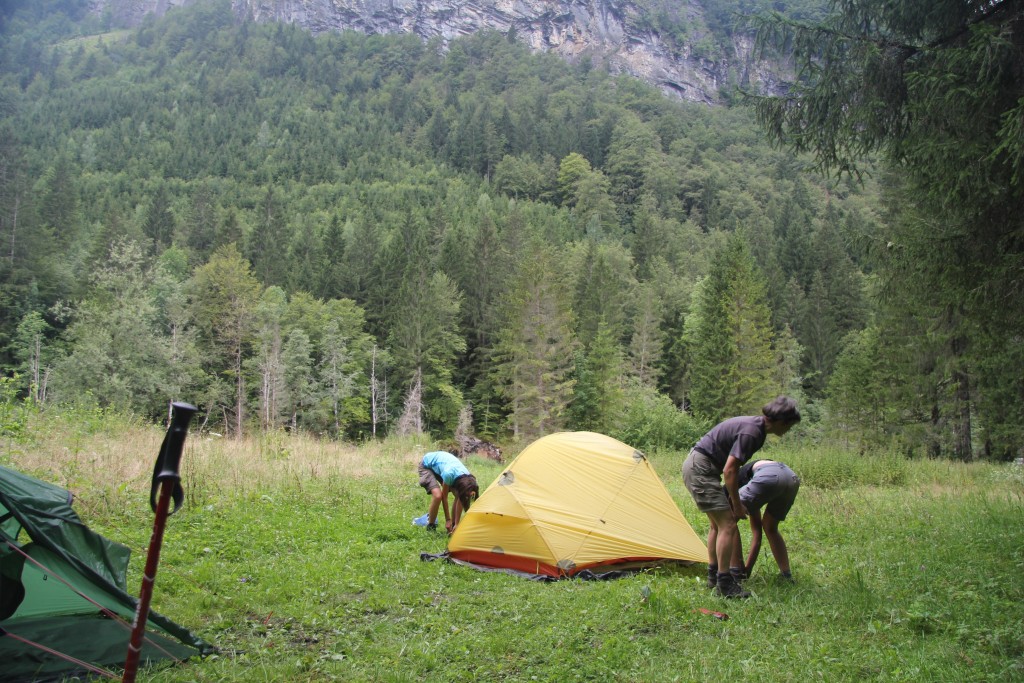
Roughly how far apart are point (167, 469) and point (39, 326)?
44.8 m

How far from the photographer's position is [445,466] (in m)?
8.50

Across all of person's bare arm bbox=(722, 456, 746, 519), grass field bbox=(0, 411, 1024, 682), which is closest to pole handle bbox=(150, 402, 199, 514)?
grass field bbox=(0, 411, 1024, 682)

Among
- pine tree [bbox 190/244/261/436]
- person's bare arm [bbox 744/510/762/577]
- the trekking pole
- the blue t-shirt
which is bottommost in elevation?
person's bare arm [bbox 744/510/762/577]

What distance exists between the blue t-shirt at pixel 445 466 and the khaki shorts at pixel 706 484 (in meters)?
3.22

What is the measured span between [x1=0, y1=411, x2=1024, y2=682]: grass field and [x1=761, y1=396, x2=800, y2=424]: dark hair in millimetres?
1443

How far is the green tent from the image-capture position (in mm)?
4156

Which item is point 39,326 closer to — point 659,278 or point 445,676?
point 445,676

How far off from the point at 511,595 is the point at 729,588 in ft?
5.99

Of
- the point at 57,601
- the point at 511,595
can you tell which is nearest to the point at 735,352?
the point at 511,595

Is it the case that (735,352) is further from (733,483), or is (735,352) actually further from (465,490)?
(733,483)

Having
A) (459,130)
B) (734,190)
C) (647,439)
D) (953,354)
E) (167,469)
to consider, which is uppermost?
(459,130)

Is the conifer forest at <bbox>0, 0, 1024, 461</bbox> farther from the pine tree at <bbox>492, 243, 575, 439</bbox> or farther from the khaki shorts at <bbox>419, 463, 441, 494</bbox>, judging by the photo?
the khaki shorts at <bbox>419, 463, 441, 494</bbox>

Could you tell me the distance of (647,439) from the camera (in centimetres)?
2839

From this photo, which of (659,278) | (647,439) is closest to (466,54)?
(659,278)
